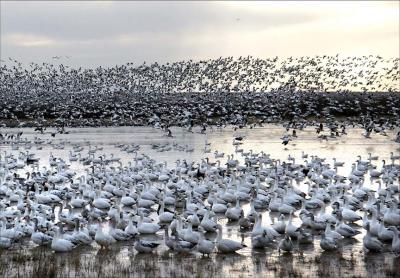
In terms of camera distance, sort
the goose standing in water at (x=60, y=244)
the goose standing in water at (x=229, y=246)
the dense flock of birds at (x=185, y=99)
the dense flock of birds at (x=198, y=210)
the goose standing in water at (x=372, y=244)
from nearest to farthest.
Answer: the goose standing in water at (x=372, y=244) → the goose standing in water at (x=229, y=246) → the goose standing in water at (x=60, y=244) → the dense flock of birds at (x=198, y=210) → the dense flock of birds at (x=185, y=99)

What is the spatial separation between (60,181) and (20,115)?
45.9 metres

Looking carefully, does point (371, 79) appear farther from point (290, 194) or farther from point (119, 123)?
point (290, 194)

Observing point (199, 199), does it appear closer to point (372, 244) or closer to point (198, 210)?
point (198, 210)

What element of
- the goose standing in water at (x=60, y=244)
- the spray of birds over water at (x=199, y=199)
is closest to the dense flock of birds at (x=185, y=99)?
the spray of birds over water at (x=199, y=199)

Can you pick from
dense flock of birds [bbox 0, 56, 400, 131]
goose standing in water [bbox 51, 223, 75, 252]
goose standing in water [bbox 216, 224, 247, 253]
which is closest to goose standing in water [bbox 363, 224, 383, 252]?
goose standing in water [bbox 216, 224, 247, 253]

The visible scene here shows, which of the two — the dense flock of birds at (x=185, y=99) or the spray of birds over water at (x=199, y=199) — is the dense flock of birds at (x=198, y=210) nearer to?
the spray of birds over water at (x=199, y=199)

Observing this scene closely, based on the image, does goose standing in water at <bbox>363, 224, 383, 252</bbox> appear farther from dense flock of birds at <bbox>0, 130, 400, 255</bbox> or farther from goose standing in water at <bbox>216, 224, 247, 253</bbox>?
goose standing in water at <bbox>216, 224, 247, 253</bbox>

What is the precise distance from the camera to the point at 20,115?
67938 mm

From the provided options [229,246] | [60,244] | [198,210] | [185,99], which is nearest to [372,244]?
[229,246]

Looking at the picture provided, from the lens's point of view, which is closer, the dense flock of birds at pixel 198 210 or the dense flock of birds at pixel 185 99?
the dense flock of birds at pixel 198 210

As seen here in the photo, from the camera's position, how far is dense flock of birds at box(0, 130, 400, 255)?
47.4 feet

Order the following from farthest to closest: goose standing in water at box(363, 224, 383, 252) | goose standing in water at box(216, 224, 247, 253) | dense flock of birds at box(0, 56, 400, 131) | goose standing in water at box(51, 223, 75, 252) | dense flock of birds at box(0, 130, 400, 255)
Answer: dense flock of birds at box(0, 56, 400, 131) → dense flock of birds at box(0, 130, 400, 255) → goose standing in water at box(51, 223, 75, 252) → goose standing in water at box(216, 224, 247, 253) → goose standing in water at box(363, 224, 383, 252)

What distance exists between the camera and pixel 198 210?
55.4ft

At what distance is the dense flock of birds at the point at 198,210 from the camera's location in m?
14.4
